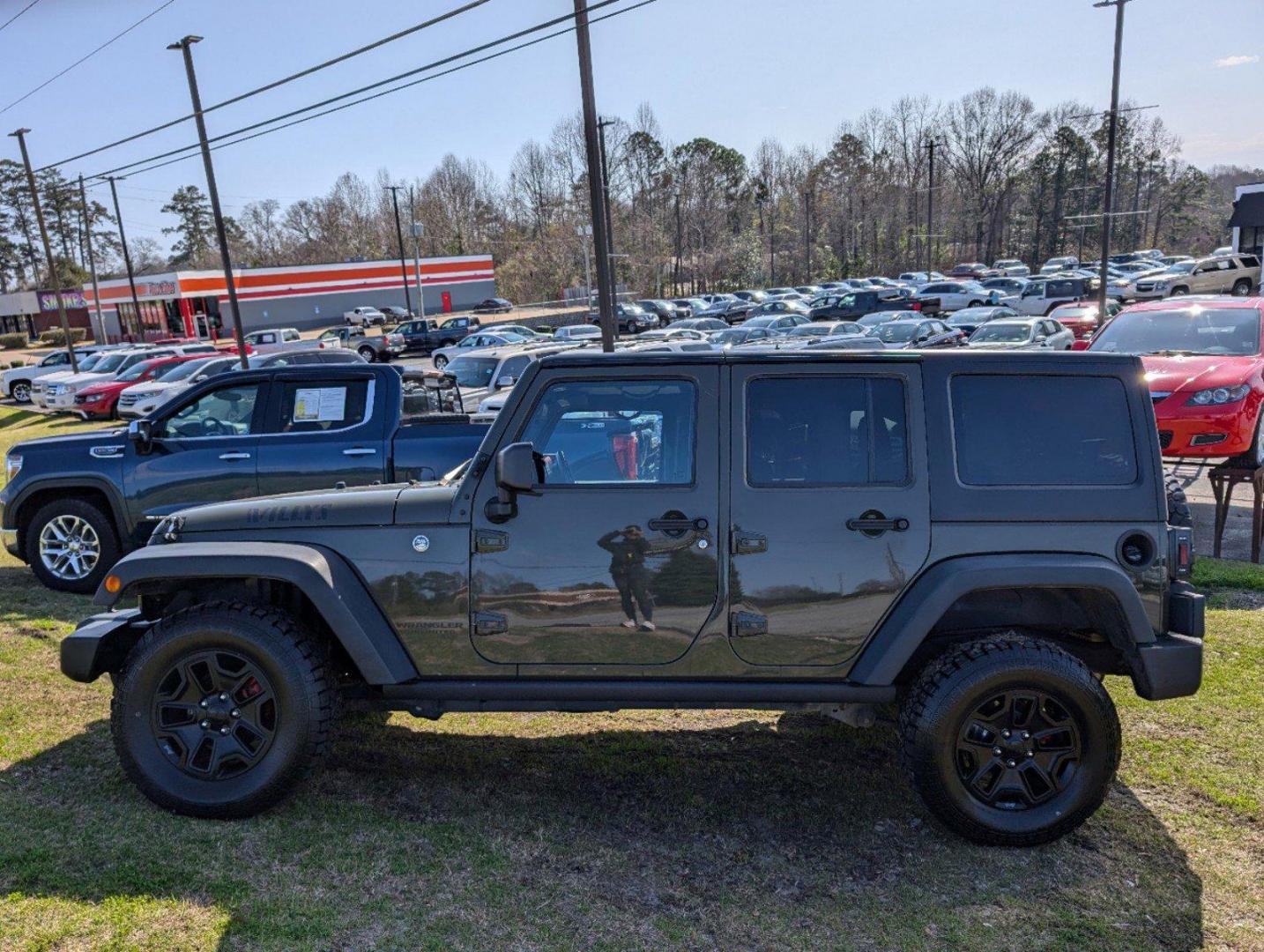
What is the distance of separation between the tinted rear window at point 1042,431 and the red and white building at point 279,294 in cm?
6472

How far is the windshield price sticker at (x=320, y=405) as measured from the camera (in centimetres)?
746

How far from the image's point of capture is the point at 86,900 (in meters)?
3.43

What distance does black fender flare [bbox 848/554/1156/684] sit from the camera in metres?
3.65

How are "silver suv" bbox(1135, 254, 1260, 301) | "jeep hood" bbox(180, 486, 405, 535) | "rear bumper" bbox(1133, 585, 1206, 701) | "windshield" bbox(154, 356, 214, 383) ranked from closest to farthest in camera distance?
"rear bumper" bbox(1133, 585, 1206, 701), "jeep hood" bbox(180, 486, 405, 535), "windshield" bbox(154, 356, 214, 383), "silver suv" bbox(1135, 254, 1260, 301)

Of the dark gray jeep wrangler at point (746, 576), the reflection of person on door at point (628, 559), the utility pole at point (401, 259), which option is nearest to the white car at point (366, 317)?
the utility pole at point (401, 259)

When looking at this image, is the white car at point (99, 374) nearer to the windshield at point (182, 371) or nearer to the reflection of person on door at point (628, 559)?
the windshield at point (182, 371)

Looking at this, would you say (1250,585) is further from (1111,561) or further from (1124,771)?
(1111,561)

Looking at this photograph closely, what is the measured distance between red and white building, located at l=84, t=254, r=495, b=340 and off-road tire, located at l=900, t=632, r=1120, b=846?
64.9 meters

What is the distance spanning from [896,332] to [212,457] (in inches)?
899

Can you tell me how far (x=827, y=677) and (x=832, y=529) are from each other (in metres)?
0.61

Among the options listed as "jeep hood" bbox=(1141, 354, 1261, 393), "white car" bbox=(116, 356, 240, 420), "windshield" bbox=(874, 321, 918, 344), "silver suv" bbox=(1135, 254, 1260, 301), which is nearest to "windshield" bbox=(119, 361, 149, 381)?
"white car" bbox=(116, 356, 240, 420)

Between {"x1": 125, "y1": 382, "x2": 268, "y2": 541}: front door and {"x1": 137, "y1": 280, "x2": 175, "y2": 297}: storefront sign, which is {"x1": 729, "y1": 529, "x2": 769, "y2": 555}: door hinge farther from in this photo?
{"x1": 137, "y1": 280, "x2": 175, "y2": 297}: storefront sign

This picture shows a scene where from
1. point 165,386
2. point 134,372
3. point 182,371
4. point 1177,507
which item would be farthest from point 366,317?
point 1177,507

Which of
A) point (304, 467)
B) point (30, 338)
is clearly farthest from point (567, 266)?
point (304, 467)
